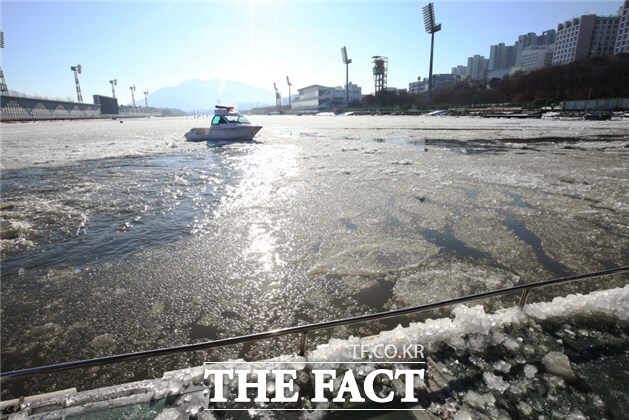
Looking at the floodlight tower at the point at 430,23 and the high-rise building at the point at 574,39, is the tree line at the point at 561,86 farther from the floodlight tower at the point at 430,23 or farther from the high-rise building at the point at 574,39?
the high-rise building at the point at 574,39

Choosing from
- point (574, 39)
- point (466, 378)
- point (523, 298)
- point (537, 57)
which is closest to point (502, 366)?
point (466, 378)

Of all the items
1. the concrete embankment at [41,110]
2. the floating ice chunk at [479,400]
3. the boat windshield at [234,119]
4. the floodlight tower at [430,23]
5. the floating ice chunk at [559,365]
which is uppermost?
the floodlight tower at [430,23]

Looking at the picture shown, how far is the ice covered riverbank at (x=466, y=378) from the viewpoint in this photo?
2334 millimetres

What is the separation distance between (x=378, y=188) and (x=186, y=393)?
8586mm

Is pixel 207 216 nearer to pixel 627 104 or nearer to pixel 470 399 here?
pixel 470 399

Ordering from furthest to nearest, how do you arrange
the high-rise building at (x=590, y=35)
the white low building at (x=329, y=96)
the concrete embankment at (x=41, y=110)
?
the white low building at (x=329, y=96), the high-rise building at (x=590, y=35), the concrete embankment at (x=41, y=110)

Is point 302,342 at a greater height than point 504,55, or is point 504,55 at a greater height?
point 504,55

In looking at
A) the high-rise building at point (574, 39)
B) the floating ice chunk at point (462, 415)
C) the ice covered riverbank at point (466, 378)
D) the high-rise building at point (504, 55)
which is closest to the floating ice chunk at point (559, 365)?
the ice covered riverbank at point (466, 378)

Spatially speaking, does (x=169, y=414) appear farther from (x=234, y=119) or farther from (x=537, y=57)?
(x=537, y=57)

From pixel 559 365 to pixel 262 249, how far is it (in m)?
4.55

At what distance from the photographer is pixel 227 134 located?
84.4 feet

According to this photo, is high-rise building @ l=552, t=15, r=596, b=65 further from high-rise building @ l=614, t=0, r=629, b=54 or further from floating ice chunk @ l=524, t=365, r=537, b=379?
floating ice chunk @ l=524, t=365, r=537, b=379

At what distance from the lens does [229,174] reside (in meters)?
13.1

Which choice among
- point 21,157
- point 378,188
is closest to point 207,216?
point 378,188
